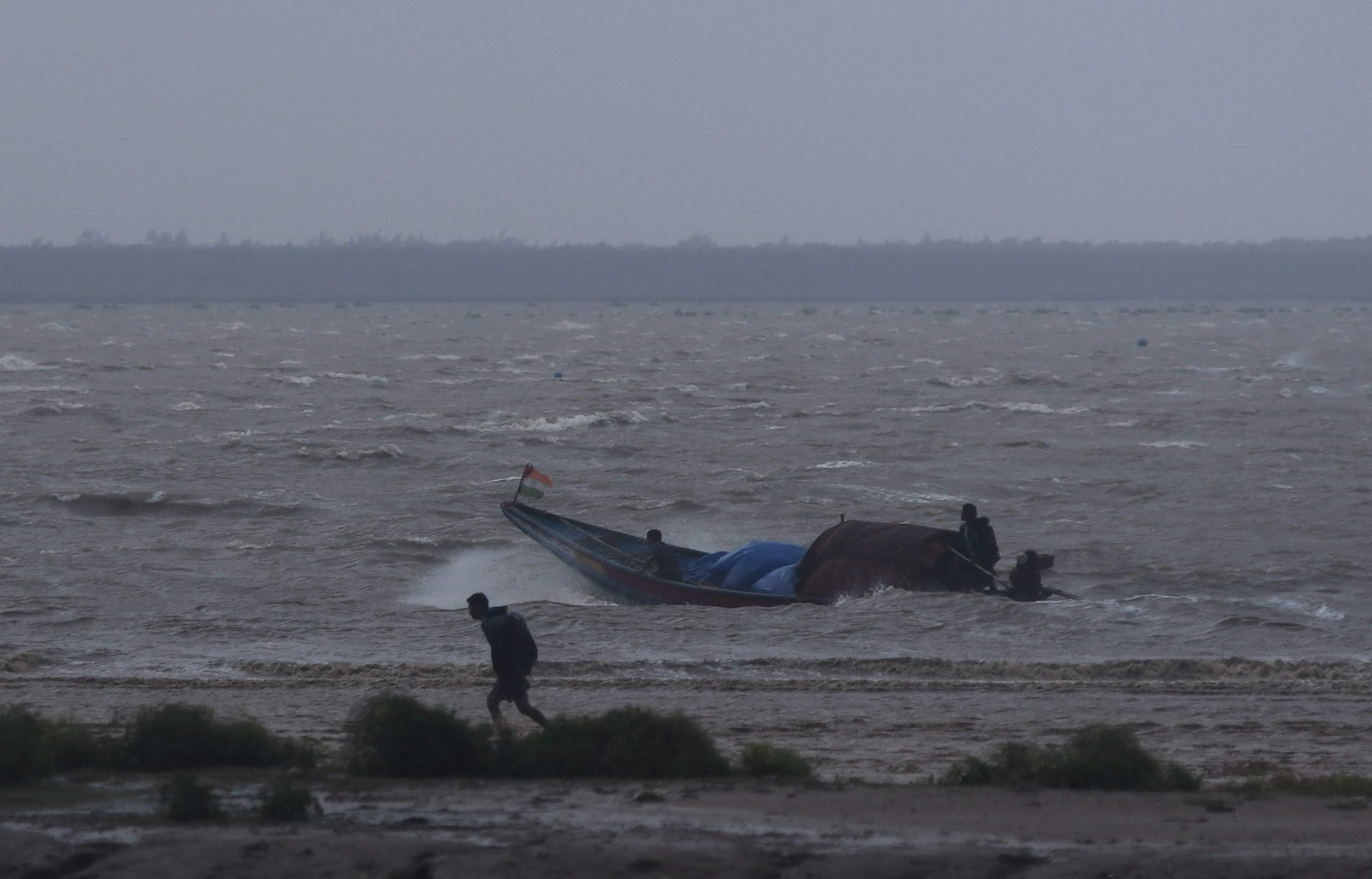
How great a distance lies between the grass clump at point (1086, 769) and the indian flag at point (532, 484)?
1007 centimetres

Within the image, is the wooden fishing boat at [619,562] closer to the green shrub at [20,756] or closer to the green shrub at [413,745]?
the green shrub at [413,745]

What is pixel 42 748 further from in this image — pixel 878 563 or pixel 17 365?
pixel 17 365

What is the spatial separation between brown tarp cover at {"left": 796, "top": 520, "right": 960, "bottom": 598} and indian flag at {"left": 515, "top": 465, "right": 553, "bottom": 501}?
3.67 m

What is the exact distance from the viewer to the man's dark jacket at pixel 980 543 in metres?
14.9

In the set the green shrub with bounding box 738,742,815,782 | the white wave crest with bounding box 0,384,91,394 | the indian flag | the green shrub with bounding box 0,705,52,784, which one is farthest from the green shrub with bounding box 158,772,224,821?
the white wave crest with bounding box 0,384,91,394

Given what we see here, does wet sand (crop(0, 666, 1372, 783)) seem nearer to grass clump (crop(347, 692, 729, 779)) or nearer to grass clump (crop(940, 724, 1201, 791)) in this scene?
grass clump (crop(940, 724, 1201, 791))

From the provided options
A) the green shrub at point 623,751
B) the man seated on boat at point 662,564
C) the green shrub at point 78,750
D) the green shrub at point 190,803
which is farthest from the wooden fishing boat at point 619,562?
the green shrub at point 190,803

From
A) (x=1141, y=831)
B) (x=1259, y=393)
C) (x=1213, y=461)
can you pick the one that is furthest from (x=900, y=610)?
(x=1259, y=393)

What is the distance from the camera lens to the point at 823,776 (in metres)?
8.17

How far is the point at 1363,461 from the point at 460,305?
124 m

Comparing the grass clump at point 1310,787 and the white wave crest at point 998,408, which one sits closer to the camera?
the grass clump at point 1310,787

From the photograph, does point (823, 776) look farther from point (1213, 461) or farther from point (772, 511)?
point (1213, 461)

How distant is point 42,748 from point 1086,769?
4.98 metres

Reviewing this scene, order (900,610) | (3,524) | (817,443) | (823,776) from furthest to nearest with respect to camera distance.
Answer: (817,443), (3,524), (900,610), (823,776)
